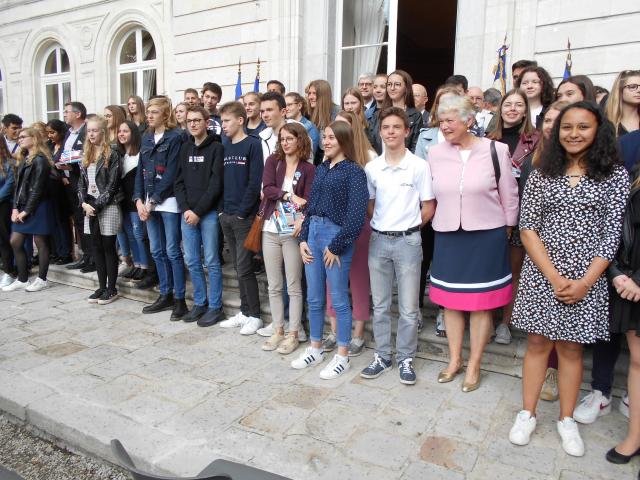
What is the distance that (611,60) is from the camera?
5941 millimetres

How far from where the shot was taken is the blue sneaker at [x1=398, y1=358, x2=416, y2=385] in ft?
12.1

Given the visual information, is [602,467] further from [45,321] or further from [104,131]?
[104,131]

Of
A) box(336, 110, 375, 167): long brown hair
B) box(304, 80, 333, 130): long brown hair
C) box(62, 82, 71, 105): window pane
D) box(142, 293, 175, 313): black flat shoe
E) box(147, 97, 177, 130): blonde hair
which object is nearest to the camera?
box(336, 110, 375, 167): long brown hair

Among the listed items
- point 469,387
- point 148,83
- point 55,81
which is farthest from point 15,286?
point 55,81

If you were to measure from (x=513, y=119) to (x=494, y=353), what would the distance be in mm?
1839

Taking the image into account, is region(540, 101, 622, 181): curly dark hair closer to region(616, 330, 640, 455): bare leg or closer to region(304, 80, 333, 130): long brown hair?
region(616, 330, 640, 455): bare leg

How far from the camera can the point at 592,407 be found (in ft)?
10.5

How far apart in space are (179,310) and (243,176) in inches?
65.2

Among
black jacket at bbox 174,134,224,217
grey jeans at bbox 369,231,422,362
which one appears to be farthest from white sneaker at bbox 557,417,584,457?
black jacket at bbox 174,134,224,217

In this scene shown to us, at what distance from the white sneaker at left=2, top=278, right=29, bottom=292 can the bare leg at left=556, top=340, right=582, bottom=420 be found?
6372mm

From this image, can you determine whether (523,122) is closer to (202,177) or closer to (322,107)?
(322,107)

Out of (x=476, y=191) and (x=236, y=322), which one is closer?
(x=476, y=191)

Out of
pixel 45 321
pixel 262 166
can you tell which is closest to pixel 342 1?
pixel 262 166

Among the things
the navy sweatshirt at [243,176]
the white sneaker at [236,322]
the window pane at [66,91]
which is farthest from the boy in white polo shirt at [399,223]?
the window pane at [66,91]
